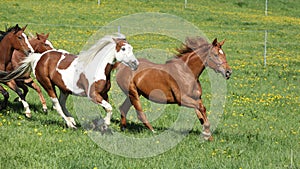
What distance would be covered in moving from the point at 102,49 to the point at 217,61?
6.38ft

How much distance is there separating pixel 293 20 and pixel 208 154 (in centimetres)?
3207

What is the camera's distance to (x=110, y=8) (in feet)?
114

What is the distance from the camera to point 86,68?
863cm

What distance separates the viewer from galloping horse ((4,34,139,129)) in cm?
835

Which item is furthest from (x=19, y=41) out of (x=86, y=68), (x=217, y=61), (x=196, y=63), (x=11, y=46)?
(x=217, y=61)

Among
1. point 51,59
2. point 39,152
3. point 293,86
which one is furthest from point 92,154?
point 293,86

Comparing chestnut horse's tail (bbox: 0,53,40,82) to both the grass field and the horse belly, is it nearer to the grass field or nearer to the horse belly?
the grass field

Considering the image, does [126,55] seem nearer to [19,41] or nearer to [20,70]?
[20,70]

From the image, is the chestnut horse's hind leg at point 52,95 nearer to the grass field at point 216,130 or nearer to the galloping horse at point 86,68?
the galloping horse at point 86,68

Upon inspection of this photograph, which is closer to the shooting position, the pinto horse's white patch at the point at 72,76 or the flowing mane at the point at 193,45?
the pinto horse's white patch at the point at 72,76

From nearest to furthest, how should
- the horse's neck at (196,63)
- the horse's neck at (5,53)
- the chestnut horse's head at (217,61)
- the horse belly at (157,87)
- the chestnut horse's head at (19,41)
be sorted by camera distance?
the chestnut horse's head at (217,61)
the horse's neck at (196,63)
the horse belly at (157,87)
the chestnut horse's head at (19,41)
the horse's neck at (5,53)

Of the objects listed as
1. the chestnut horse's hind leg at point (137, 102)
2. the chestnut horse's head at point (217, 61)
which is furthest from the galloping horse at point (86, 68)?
the chestnut horse's head at point (217, 61)

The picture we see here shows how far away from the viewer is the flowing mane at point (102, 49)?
843cm

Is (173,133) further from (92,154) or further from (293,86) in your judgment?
(293,86)
